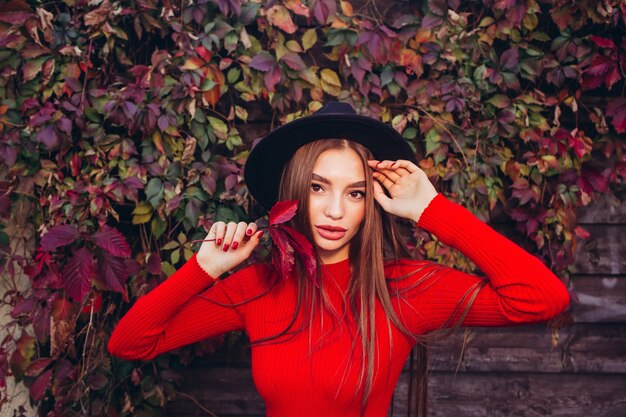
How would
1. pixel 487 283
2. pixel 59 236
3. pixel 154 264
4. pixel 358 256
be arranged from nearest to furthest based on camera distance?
pixel 487 283, pixel 358 256, pixel 59 236, pixel 154 264

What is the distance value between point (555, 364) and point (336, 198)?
1520mm

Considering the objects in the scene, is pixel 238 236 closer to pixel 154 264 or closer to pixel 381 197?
pixel 381 197

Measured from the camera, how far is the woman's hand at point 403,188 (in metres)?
1.86

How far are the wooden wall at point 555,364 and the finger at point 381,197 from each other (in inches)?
44.1

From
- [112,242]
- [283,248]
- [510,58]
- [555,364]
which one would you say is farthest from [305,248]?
[555,364]

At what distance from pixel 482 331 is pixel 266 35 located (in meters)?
1.56

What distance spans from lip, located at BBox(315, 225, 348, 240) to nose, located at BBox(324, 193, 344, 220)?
1.3 inches

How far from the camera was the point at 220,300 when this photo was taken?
1980mm

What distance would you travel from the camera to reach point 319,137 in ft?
6.27

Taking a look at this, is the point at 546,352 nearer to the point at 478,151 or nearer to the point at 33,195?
the point at 478,151

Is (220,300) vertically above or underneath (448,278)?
underneath

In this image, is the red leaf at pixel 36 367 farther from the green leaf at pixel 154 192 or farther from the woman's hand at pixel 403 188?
the woman's hand at pixel 403 188

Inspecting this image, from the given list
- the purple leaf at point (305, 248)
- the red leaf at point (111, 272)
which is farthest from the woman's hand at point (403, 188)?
the red leaf at point (111, 272)

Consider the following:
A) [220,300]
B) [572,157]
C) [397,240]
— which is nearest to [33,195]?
[220,300]
